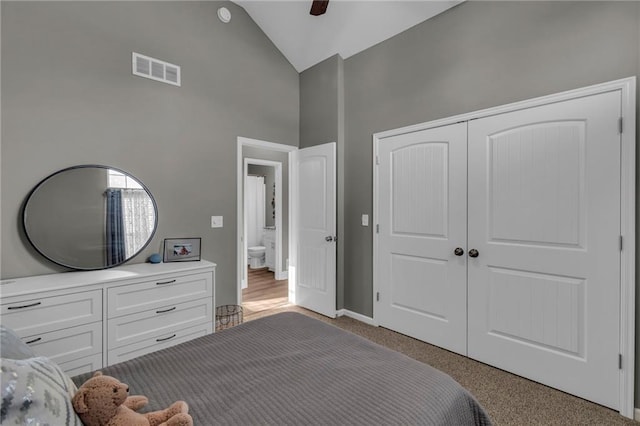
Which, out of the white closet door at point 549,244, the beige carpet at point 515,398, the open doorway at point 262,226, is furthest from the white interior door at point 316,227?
the white closet door at point 549,244

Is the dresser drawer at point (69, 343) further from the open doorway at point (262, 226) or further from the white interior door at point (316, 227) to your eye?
the white interior door at point (316, 227)

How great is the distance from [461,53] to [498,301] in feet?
6.85

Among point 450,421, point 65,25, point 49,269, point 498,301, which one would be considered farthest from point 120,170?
point 498,301

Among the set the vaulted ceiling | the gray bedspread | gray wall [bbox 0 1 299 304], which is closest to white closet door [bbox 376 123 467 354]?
the vaulted ceiling

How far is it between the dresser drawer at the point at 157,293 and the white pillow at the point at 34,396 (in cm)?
150

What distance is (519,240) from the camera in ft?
7.40

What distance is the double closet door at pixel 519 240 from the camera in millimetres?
1926

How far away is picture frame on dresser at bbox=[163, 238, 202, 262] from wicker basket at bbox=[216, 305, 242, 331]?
0.67m

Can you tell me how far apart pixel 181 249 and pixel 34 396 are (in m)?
2.27

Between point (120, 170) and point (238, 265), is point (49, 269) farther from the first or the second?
point (238, 265)

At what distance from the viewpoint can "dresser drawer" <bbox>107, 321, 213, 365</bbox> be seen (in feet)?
7.14

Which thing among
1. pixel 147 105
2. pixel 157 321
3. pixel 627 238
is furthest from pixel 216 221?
pixel 627 238

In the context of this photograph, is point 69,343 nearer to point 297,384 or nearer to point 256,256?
point 297,384

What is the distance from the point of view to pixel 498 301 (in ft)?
7.76
